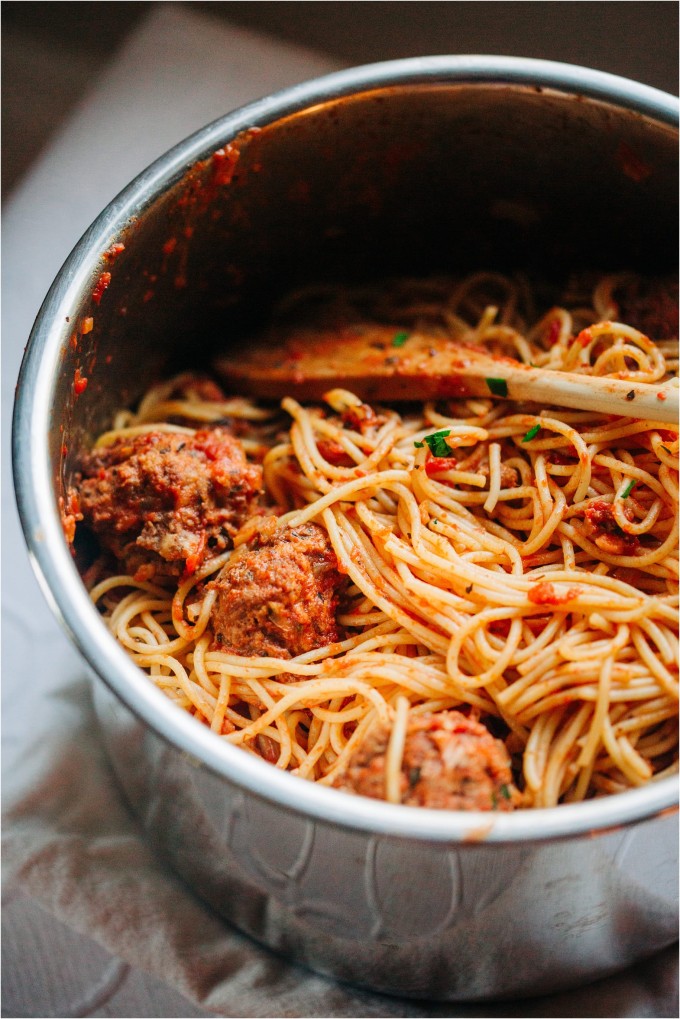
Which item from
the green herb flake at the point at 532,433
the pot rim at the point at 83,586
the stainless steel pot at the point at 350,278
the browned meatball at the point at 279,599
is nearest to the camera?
the pot rim at the point at 83,586

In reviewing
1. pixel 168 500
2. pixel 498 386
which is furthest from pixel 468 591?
pixel 168 500

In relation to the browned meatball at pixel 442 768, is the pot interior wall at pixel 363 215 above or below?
above

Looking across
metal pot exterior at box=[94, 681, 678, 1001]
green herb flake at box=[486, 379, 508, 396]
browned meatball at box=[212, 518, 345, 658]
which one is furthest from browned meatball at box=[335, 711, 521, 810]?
green herb flake at box=[486, 379, 508, 396]

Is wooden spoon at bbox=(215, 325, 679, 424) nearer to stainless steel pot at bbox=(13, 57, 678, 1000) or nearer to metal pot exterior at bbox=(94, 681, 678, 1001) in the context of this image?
stainless steel pot at bbox=(13, 57, 678, 1000)

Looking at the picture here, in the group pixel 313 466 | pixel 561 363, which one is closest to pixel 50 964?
pixel 313 466

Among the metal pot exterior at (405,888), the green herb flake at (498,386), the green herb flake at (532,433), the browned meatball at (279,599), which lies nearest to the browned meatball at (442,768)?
the metal pot exterior at (405,888)

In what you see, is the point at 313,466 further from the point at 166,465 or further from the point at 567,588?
the point at 567,588

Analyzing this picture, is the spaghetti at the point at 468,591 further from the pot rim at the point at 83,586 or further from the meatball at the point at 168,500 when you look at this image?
the pot rim at the point at 83,586

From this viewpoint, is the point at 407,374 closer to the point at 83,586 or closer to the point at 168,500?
the point at 168,500
